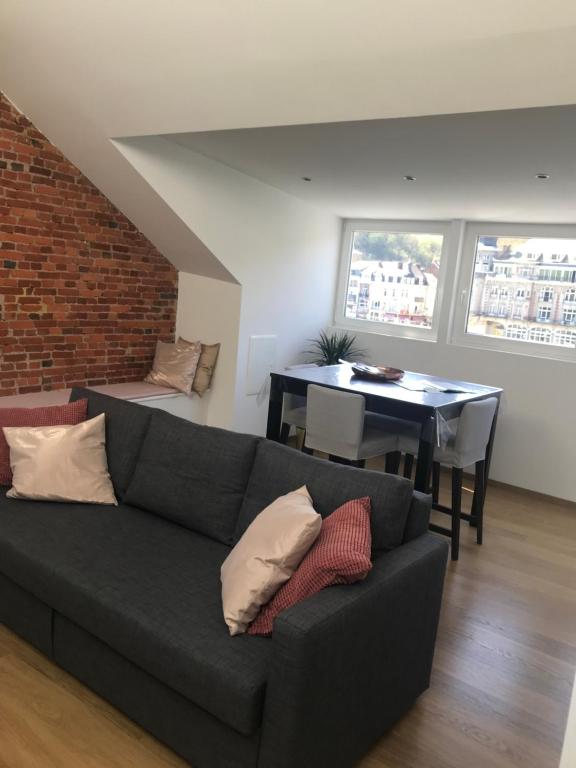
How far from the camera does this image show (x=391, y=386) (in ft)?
14.0

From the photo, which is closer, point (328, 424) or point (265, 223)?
point (328, 424)

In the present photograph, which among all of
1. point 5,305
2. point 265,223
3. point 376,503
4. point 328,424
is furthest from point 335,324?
point 376,503

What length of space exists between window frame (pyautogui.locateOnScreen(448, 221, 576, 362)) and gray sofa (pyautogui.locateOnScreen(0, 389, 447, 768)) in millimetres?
3392

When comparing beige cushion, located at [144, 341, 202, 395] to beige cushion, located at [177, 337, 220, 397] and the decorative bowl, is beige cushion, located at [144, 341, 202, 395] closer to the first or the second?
beige cushion, located at [177, 337, 220, 397]

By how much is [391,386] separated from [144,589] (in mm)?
2444

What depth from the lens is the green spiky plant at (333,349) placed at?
6.16 m

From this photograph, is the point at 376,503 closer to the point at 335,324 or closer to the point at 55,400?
the point at 55,400

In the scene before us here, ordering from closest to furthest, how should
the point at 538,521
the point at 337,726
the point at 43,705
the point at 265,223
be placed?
1. the point at 337,726
2. the point at 43,705
3. the point at 538,521
4. the point at 265,223

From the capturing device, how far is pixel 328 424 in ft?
13.1

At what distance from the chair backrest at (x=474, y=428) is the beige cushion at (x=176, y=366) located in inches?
91.5

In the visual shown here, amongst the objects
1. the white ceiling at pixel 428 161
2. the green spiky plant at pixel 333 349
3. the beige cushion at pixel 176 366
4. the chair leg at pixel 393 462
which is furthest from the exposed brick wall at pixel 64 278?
the chair leg at pixel 393 462

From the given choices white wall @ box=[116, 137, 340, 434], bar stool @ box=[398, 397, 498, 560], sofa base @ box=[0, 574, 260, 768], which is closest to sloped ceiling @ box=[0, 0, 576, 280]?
white wall @ box=[116, 137, 340, 434]

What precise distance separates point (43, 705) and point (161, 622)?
0.65m

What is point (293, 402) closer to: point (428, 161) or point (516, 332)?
point (428, 161)
